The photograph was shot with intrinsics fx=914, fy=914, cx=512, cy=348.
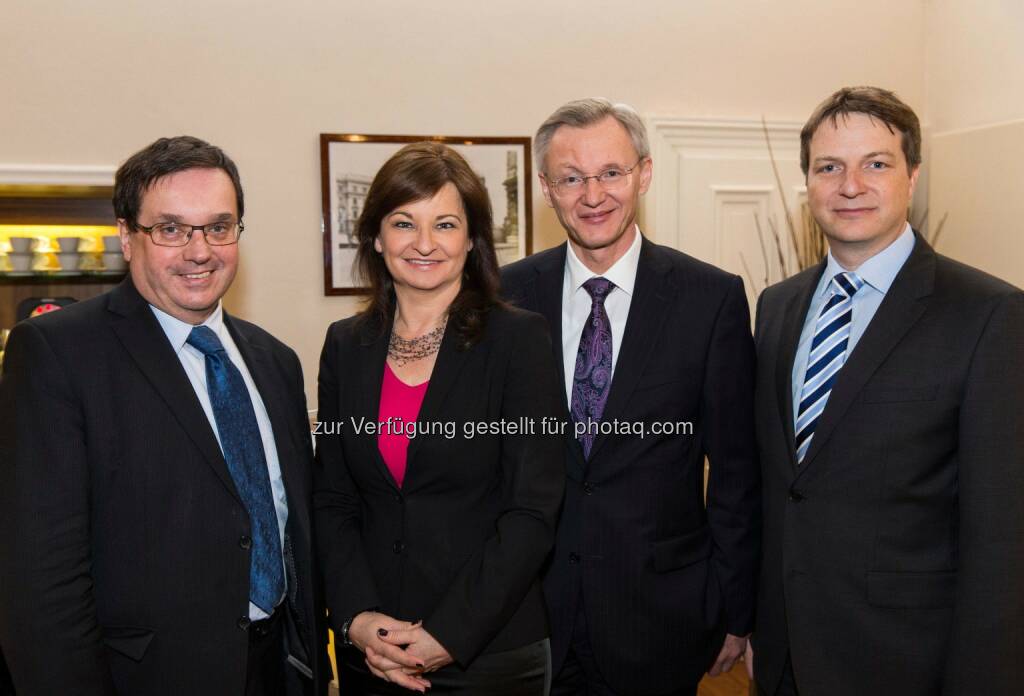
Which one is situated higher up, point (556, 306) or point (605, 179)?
point (605, 179)

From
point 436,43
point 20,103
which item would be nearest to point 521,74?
point 436,43

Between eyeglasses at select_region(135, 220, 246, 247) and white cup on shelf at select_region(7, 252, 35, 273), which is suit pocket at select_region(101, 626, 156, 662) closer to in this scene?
eyeglasses at select_region(135, 220, 246, 247)

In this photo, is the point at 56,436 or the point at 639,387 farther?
the point at 639,387

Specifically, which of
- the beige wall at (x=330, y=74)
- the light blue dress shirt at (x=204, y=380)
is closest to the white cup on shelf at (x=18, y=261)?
the beige wall at (x=330, y=74)

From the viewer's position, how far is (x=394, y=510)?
198cm

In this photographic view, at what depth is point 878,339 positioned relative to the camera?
6.59 ft

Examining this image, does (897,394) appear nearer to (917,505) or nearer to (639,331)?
(917,505)

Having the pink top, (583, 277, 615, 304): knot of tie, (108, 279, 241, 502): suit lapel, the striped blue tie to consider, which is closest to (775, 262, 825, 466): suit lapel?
the striped blue tie

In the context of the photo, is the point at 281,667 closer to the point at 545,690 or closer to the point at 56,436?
the point at 545,690

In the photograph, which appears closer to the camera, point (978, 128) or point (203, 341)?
point (203, 341)

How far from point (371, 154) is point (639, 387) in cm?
250

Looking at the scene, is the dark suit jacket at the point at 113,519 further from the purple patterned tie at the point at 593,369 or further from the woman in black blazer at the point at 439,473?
the purple patterned tie at the point at 593,369

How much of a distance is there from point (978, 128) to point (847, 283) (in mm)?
3034

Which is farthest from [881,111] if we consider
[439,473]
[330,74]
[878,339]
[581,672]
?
[330,74]
